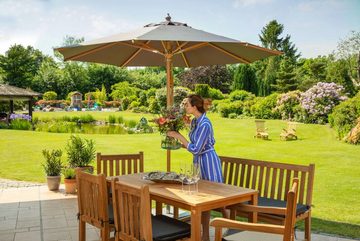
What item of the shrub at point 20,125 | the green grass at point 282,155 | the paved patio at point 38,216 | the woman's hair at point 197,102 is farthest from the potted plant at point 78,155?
the shrub at point 20,125

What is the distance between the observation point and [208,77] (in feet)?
118

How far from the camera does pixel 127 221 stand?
2.94 m

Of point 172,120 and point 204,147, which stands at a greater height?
point 172,120

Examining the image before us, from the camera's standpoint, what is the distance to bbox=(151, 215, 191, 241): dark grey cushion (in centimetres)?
293

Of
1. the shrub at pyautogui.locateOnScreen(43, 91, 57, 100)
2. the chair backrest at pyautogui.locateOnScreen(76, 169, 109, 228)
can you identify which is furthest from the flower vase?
the shrub at pyautogui.locateOnScreen(43, 91, 57, 100)

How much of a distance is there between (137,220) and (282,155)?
27.9ft

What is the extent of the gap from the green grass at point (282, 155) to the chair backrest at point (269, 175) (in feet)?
3.16

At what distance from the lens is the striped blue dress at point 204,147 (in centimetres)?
370

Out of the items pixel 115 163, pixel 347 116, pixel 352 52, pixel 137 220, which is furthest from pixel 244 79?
pixel 137 220

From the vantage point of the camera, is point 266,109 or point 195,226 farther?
point 266,109

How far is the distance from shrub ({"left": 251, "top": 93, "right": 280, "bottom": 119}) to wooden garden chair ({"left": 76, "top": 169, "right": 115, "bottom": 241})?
1863 centimetres

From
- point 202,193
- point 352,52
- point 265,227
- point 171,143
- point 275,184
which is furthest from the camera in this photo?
point 352,52

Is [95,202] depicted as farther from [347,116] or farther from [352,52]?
[352,52]

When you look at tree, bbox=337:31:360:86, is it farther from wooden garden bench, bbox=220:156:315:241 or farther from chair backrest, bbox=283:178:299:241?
chair backrest, bbox=283:178:299:241
